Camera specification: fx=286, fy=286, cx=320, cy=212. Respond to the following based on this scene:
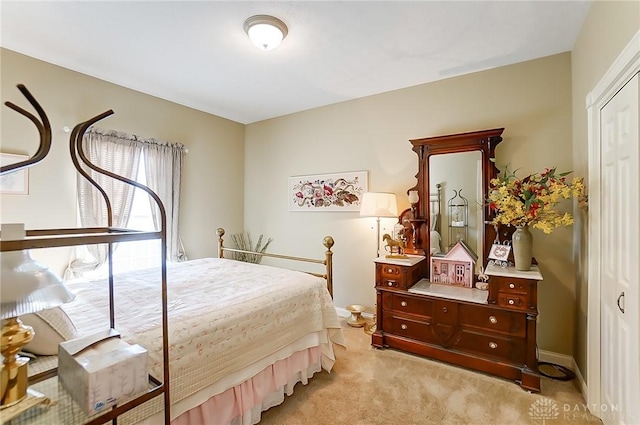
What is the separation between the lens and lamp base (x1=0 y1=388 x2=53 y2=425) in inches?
30.4

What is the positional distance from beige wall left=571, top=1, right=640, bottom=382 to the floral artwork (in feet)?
6.71

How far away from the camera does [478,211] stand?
279cm

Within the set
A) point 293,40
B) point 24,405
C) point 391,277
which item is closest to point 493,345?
point 391,277

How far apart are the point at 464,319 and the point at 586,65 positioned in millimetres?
2200

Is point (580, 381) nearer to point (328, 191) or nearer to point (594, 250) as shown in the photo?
point (594, 250)

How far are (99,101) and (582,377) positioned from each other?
5091 millimetres

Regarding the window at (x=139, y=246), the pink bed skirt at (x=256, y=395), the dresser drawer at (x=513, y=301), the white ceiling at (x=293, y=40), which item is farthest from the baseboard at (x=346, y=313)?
the white ceiling at (x=293, y=40)

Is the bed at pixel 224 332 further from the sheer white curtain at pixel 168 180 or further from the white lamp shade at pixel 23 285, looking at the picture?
the sheer white curtain at pixel 168 180

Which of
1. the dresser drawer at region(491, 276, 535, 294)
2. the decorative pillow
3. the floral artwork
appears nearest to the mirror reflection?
the dresser drawer at region(491, 276, 535, 294)

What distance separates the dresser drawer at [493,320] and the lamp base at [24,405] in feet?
8.67

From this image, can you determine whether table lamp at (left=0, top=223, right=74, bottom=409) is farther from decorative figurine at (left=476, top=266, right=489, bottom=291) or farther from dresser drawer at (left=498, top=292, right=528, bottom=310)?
decorative figurine at (left=476, top=266, right=489, bottom=291)

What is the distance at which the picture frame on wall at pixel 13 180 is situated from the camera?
245cm

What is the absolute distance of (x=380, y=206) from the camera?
3092 millimetres

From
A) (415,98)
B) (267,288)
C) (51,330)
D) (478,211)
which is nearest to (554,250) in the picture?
(478,211)
